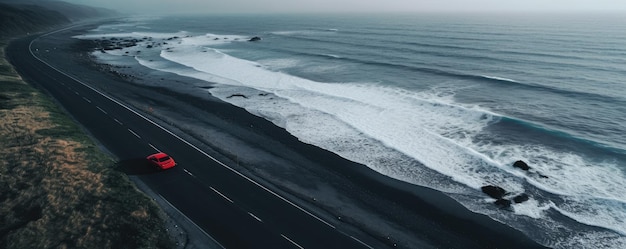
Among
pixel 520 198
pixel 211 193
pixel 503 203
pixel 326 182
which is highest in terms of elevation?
pixel 211 193

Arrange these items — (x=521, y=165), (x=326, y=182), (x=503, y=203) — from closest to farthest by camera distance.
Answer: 1. (x=503, y=203)
2. (x=326, y=182)
3. (x=521, y=165)

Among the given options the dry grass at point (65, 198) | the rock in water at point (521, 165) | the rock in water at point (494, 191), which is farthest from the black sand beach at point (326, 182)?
the rock in water at point (521, 165)

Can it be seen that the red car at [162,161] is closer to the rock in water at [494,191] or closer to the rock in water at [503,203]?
the rock in water at [494,191]

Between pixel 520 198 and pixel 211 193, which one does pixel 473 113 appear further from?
pixel 211 193

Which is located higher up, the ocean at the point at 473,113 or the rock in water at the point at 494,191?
the ocean at the point at 473,113

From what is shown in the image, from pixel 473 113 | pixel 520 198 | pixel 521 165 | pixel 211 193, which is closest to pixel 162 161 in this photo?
pixel 211 193

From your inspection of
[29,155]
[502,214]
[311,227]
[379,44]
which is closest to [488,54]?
[379,44]

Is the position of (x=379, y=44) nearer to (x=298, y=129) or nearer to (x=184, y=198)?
(x=298, y=129)
